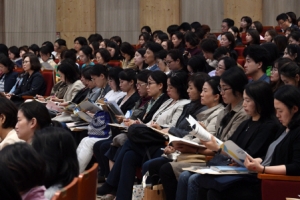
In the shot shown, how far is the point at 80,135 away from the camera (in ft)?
23.1

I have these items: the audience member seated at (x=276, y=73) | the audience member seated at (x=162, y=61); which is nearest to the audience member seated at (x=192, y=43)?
the audience member seated at (x=162, y=61)

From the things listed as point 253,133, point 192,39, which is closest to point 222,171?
point 253,133

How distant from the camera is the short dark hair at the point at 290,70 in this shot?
4980mm

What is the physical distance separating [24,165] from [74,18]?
12.1m

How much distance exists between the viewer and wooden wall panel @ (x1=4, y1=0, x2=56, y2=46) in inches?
543

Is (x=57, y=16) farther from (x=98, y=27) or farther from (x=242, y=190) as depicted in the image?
(x=242, y=190)

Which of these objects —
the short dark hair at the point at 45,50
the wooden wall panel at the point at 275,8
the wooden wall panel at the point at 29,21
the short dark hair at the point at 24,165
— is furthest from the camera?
the wooden wall panel at the point at 275,8

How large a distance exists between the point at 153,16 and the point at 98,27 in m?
1.24

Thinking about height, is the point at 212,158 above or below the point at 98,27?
below

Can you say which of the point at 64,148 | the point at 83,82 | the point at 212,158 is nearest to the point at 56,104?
the point at 83,82

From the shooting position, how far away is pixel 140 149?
5637mm

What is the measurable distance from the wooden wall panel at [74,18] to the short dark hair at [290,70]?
980 centimetres

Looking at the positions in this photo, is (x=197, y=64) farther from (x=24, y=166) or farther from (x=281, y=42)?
(x=24, y=166)

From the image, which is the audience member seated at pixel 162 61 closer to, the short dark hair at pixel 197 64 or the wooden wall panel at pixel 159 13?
the short dark hair at pixel 197 64
